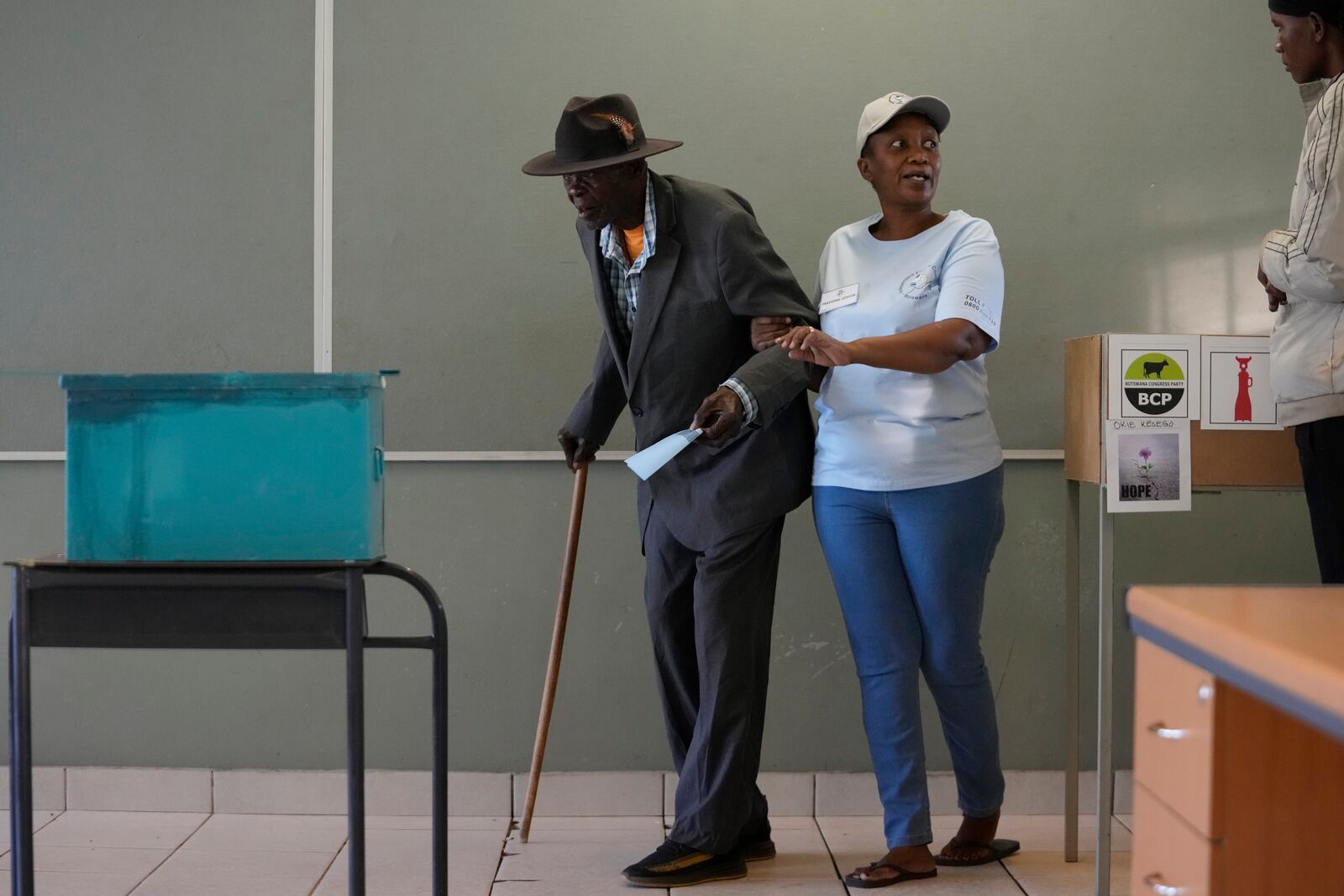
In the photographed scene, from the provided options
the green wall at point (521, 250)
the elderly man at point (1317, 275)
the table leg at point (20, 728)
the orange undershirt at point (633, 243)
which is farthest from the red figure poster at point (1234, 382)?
→ the table leg at point (20, 728)

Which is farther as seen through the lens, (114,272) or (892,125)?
(114,272)

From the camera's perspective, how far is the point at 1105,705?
8.55 ft

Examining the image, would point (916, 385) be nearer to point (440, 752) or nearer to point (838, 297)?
point (838, 297)

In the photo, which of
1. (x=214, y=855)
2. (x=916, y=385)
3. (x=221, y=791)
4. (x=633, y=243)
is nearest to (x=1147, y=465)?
(x=916, y=385)

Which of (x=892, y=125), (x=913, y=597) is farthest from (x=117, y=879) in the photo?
(x=892, y=125)

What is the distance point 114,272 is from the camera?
10.6 ft

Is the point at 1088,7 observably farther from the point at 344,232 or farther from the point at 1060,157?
the point at 344,232

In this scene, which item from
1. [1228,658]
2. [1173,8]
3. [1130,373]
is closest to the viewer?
[1228,658]

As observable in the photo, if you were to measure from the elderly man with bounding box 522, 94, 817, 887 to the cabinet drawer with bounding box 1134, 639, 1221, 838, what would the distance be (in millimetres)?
1307

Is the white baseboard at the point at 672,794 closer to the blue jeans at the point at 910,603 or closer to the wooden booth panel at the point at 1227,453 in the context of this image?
the blue jeans at the point at 910,603

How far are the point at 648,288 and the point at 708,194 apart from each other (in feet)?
0.76

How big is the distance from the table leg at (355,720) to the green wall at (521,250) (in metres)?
1.32

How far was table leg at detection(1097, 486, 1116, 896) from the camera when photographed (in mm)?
2523

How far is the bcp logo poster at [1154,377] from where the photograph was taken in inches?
101
